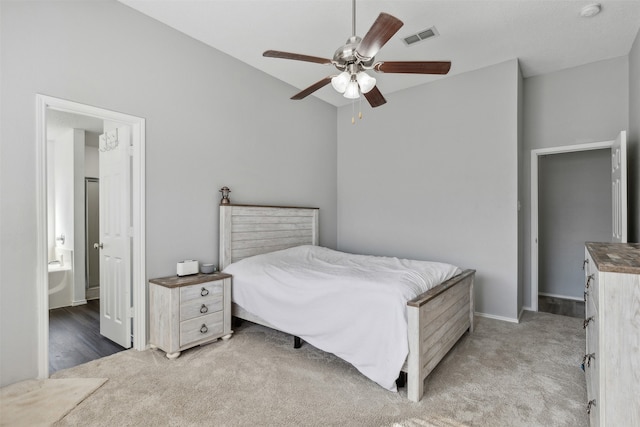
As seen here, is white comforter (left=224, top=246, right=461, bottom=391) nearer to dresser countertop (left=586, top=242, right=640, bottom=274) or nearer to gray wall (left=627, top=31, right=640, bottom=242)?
dresser countertop (left=586, top=242, right=640, bottom=274)

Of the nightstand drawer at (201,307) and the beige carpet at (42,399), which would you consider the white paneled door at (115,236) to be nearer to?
the nightstand drawer at (201,307)

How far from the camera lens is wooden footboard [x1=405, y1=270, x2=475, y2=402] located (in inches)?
83.8

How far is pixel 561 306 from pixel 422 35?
3944 millimetres

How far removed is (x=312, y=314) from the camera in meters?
2.67

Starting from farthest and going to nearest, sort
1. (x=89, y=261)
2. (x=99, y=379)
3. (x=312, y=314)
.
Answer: (x=89, y=261)
(x=312, y=314)
(x=99, y=379)

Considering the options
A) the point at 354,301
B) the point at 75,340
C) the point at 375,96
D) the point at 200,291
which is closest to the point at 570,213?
the point at 375,96

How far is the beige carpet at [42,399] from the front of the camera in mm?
1901

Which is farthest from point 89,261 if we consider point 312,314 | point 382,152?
point 382,152

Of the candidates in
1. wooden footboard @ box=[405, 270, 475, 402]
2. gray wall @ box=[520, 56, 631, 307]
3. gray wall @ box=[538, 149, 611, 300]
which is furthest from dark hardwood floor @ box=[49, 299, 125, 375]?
gray wall @ box=[538, 149, 611, 300]

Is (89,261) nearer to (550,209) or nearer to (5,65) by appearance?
(5,65)

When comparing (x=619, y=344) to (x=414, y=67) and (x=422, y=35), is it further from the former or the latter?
(x=422, y=35)

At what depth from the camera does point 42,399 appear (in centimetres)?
210

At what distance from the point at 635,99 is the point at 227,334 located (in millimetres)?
4692

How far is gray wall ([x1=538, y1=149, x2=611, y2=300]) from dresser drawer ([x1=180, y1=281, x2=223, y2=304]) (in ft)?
15.4
